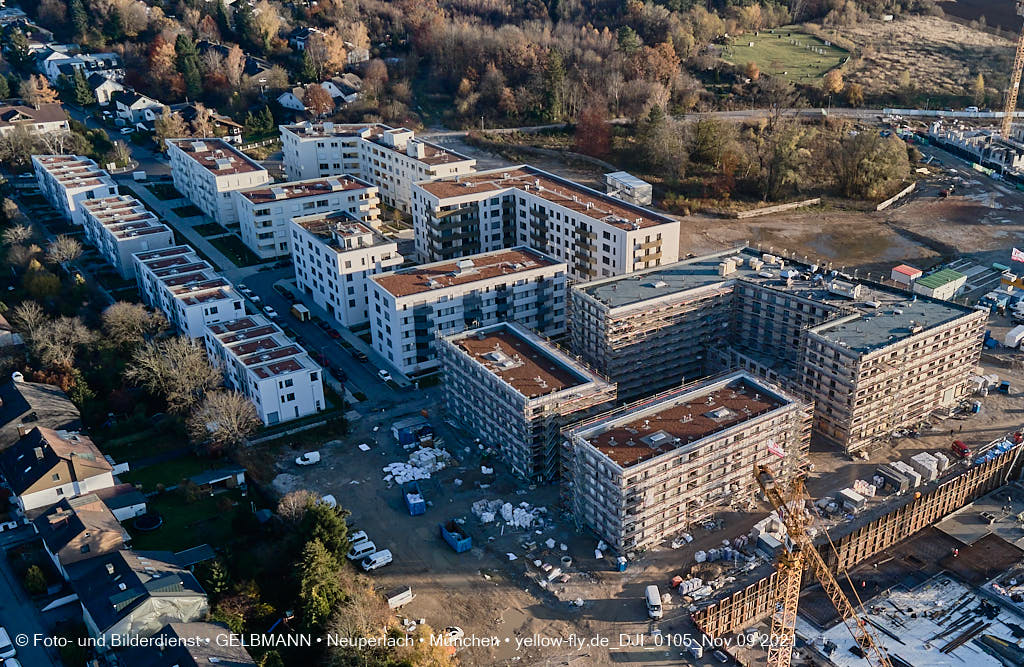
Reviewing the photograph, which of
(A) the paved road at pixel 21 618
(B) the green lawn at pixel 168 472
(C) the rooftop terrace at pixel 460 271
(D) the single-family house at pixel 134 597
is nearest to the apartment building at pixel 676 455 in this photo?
(C) the rooftop terrace at pixel 460 271

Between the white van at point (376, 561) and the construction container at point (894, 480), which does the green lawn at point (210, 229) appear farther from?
the construction container at point (894, 480)

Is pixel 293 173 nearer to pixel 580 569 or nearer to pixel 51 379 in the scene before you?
pixel 51 379

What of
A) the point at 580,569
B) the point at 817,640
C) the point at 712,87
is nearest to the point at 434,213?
the point at 580,569

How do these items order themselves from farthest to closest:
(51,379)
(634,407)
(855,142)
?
(855,142) → (51,379) → (634,407)

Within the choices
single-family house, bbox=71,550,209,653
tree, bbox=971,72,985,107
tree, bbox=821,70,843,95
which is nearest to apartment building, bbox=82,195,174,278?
single-family house, bbox=71,550,209,653

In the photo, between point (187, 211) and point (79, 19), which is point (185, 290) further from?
point (79, 19)

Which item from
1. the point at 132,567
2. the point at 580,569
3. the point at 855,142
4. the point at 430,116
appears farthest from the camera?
the point at 430,116

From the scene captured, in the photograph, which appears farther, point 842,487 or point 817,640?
point 842,487
